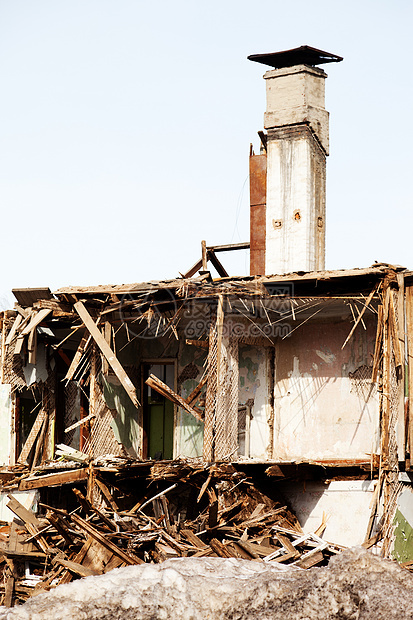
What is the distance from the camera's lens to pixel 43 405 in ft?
55.4

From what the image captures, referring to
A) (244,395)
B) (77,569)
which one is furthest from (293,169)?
(77,569)

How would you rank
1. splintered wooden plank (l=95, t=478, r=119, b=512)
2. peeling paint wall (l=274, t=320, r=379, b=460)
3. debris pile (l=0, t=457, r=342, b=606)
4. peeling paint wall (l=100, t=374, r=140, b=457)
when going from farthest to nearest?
peeling paint wall (l=100, t=374, r=140, b=457) < peeling paint wall (l=274, t=320, r=379, b=460) < splintered wooden plank (l=95, t=478, r=119, b=512) < debris pile (l=0, t=457, r=342, b=606)

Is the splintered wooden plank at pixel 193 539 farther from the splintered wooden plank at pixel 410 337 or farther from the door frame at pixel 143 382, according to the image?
the door frame at pixel 143 382

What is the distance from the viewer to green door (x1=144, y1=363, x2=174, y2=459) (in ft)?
58.9

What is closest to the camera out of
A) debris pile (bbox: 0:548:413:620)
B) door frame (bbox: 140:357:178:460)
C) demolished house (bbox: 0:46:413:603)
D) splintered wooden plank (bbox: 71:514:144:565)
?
debris pile (bbox: 0:548:413:620)

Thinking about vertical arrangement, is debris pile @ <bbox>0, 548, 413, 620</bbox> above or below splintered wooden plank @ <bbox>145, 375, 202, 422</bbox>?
below

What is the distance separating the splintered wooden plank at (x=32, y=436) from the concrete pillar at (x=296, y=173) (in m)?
6.07

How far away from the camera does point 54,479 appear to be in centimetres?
1346

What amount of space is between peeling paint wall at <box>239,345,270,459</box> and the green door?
78.9 inches

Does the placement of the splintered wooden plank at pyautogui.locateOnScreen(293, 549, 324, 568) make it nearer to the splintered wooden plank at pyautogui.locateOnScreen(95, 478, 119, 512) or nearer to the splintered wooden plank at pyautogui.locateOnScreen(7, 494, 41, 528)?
the splintered wooden plank at pyautogui.locateOnScreen(95, 478, 119, 512)

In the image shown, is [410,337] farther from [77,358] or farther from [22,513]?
[22,513]

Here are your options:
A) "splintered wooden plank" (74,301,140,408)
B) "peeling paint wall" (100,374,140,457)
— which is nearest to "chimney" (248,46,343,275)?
"peeling paint wall" (100,374,140,457)

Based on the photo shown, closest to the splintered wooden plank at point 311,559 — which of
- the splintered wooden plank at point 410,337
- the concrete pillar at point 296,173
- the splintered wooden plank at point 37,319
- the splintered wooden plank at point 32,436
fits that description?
the splintered wooden plank at point 410,337

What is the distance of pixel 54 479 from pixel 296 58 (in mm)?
12004
